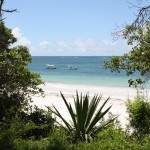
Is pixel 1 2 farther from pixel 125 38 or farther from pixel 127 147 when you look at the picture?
pixel 127 147

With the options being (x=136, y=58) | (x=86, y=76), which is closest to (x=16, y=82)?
(x=136, y=58)

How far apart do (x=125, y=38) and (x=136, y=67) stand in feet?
2.79

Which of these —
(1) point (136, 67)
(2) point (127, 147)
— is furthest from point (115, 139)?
(1) point (136, 67)

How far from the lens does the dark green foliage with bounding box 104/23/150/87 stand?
26.2 ft

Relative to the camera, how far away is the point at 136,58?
836 centimetres

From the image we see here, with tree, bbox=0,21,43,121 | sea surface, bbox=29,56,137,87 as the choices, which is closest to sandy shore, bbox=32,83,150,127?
tree, bbox=0,21,43,121

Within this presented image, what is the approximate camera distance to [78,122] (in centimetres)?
812

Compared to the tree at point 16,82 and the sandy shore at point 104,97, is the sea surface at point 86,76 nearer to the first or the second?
the sandy shore at point 104,97

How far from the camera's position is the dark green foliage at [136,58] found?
7.99 m

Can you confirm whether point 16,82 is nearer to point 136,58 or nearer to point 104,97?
point 136,58

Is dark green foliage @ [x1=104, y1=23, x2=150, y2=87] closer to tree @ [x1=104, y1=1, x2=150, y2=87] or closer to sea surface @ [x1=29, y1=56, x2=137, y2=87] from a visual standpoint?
tree @ [x1=104, y1=1, x2=150, y2=87]

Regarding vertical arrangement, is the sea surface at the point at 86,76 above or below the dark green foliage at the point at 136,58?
below

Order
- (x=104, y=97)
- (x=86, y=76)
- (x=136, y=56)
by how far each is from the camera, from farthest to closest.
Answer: (x=86, y=76) → (x=104, y=97) → (x=136, y=56)

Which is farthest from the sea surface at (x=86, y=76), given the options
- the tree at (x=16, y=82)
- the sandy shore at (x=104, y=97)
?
the tree at (x=16, y=82)
